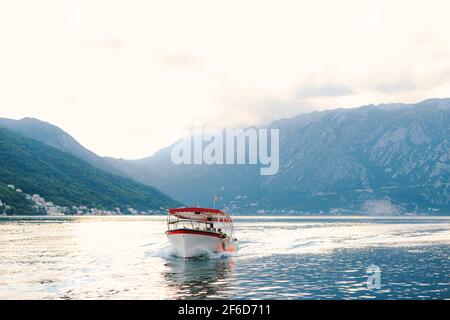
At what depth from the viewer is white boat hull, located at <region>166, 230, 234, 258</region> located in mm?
71938

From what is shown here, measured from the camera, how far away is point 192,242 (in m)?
72.5

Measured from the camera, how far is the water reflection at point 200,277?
4267cm

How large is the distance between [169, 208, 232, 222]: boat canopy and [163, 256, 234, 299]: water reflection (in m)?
7.36

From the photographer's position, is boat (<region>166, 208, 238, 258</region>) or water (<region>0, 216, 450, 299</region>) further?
boat (<region>166, 208, 238, 258</region>)

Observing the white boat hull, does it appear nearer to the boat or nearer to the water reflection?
the boat

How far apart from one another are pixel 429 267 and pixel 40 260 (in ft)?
169

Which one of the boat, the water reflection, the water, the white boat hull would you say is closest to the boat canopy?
the boat

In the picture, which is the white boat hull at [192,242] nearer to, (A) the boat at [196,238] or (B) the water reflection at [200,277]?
(A) the boat at [196,238]

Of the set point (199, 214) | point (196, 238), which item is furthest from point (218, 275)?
point (199, 214)

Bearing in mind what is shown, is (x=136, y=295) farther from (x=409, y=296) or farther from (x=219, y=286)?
(x=409, y=296)

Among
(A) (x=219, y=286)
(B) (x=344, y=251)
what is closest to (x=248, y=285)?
(A) (x=219, y=286)

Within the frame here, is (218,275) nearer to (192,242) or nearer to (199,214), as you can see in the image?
(192,242)

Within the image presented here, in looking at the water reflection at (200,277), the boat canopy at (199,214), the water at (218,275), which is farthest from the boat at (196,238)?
the water at (218,275)
